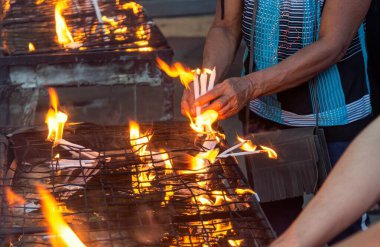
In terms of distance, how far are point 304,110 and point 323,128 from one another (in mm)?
119

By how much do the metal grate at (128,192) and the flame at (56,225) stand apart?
3cm

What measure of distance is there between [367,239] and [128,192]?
1.42 meters

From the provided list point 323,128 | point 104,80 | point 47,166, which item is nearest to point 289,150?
point 323,128

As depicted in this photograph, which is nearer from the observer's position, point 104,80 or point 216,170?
point 216,170

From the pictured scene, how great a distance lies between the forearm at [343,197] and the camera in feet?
6.27

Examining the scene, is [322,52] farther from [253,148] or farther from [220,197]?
[220,197]

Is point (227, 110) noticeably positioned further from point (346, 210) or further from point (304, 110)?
point (346, 210)

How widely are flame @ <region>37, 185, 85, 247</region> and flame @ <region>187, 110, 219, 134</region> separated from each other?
0.72m

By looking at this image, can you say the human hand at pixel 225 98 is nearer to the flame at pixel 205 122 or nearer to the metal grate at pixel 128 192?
the flame at pixel 205 122

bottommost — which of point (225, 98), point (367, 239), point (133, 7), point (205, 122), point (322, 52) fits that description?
point (133, 7)

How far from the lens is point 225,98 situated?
3.09m

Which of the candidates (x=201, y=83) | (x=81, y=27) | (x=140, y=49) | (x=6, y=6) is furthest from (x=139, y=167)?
(x=6, y=6)

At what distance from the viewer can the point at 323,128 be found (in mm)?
3375

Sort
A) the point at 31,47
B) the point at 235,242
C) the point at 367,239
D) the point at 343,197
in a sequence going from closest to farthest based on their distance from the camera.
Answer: the point at 367,239, the point at 343,197, the point at 235,242, the point at 31,47
